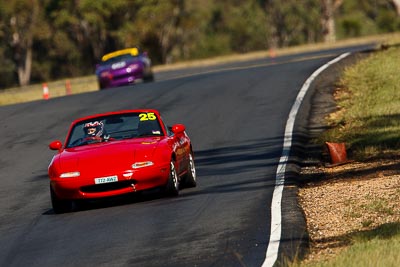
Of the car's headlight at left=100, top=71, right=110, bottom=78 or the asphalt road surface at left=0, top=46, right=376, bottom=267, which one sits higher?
the asphalt road surface at left=0, top=46, right=376, bottom=267

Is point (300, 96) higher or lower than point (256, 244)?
lower

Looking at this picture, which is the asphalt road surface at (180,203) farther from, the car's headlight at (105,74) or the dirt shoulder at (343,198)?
the car's headlight at (105,74)

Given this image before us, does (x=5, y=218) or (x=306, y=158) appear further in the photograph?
(x=306, y=158)

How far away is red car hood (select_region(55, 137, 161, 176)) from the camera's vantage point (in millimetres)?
13695

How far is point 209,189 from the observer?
1467 cm

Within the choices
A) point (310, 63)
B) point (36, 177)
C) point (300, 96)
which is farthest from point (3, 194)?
point (310, 63)

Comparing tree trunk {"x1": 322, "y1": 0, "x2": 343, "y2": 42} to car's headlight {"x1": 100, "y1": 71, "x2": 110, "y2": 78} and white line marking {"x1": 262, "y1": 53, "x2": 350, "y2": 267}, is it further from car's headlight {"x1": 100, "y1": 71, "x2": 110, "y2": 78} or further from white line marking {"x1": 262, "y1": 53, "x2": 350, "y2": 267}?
white line marking {"x1": 262, "y1": 53, "x2": 350, "y2": 267}

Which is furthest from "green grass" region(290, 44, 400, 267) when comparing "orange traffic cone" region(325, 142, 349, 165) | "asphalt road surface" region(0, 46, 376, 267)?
"asphalt road surface" region(0, 46, 376, 267)

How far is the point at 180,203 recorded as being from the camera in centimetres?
1334

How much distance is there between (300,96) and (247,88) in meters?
3.40

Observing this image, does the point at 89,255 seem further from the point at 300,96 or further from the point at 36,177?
the point at 300,96

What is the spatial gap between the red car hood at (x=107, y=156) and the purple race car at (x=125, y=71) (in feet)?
84.4

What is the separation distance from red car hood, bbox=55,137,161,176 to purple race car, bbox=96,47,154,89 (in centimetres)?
2572

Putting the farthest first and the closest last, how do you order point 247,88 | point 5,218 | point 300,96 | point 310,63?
point 310,63 → point 247,88 → point 300,96 → point 5,218
